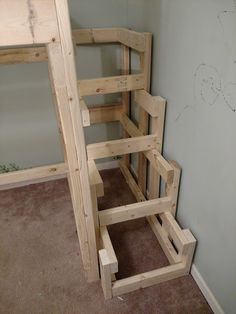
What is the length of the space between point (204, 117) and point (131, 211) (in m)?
0.63

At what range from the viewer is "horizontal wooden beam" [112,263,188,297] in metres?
1.33

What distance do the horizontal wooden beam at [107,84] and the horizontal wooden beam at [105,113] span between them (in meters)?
0.50

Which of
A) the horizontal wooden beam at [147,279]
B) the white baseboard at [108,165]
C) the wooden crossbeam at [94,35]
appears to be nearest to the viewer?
the horizontal wooden beam at [147,279]

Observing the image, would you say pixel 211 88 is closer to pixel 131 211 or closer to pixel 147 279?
pixel 131 211

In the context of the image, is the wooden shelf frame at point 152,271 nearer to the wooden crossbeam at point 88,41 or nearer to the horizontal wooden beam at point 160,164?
the horizontal wooden beam at point 160,164

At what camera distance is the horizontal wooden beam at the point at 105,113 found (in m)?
2.01

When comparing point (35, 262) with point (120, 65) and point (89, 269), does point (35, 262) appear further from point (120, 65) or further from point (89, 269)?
point (120, 65)

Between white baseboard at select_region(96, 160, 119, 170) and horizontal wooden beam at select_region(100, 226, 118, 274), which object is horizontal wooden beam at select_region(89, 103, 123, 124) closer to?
white baseboard at select_region(96, 160, 119, 170)

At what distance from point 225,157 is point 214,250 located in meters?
0.48

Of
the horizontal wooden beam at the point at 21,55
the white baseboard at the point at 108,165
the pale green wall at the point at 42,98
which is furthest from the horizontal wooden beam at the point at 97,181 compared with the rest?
the white baseboard at the point at 108,165

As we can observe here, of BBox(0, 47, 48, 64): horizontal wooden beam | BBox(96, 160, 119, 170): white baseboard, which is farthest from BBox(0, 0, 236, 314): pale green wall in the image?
BBox(96, 160, 119, 170): white baseboard

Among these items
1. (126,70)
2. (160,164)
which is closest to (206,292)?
(160,164)

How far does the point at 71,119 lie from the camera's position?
932 mm

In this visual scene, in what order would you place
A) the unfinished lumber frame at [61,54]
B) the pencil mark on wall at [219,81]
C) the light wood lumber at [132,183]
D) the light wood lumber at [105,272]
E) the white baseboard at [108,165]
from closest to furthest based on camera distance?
the unfinished lumber frame at [61,54], the pencil mark on wall at [219,81], the light wood lumber at [105,272], the light wood lumber at [132,183], the white baseboard at [108,165]
